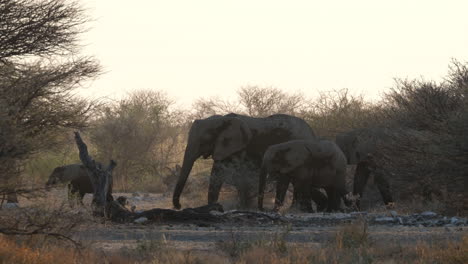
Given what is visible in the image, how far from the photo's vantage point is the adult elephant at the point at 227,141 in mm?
21812

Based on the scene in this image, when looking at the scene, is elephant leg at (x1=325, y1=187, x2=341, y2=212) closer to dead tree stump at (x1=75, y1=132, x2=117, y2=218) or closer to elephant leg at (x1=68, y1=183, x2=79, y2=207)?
elephant leg at (x1=68, y1=183, x2=79, y2=207)

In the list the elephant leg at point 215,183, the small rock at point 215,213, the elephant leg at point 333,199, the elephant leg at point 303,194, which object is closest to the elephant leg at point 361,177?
the elephant leg at point 333,199

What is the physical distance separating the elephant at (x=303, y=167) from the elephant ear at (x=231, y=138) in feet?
5.62

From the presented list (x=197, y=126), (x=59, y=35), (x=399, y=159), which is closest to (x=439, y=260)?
(x=399, y=159)

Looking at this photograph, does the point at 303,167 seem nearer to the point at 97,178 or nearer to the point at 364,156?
the point at 364,156

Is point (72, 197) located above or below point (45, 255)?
above

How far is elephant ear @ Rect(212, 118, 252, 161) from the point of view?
2197cm

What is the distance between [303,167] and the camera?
20.2 meters

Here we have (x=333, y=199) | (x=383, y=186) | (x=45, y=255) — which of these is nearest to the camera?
(x=45, y=255)

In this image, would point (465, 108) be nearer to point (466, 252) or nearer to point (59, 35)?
point (466, 252)

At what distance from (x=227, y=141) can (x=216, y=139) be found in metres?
0.30

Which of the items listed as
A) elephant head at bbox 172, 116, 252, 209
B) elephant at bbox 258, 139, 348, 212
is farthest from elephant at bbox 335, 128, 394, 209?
elephant head at bbox 172, 116, 252, 209

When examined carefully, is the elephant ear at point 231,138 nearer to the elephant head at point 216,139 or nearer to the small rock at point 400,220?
the elephant head at point 216,139

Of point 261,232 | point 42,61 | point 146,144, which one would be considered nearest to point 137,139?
point 146,144
